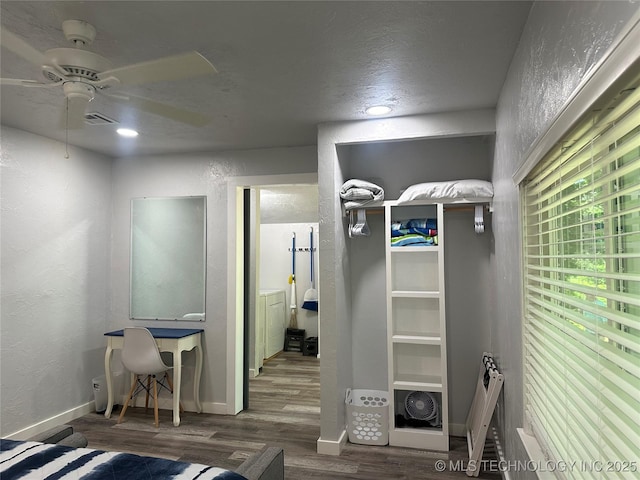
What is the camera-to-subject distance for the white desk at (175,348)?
3764 millimetres

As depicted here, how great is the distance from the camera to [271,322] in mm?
6438

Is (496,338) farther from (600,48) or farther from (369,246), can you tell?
(600,48)

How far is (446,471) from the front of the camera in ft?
9.48

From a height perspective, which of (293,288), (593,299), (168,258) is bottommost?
(293,288)

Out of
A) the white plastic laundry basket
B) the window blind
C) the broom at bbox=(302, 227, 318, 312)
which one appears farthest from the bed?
the broom at bbox=(302, 227, 318, 312)

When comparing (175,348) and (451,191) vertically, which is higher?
(451,191)

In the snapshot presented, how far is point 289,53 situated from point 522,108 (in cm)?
116

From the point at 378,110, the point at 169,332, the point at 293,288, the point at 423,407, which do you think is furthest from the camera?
the point at 293,288

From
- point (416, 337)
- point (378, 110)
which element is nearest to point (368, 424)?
point (416, 337)

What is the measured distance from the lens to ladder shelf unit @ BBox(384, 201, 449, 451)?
3.23 meters

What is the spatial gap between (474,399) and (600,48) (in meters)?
2.92

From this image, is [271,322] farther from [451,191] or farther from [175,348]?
[451,191]

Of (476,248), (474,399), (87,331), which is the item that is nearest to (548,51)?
(476,248)

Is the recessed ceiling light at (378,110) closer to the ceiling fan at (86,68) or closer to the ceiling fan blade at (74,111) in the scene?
the ceiling fan at (86,68)
